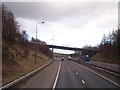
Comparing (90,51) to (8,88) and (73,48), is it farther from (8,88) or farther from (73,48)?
(8,88)

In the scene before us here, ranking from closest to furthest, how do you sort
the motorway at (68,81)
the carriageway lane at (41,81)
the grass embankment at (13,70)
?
the carriageway lane at (41,81)
the motorway at (68,81)
the grass embankment at (13,70)

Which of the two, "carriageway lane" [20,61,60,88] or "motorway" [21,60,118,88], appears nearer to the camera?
"carriageway lane" [20,61,60,88]

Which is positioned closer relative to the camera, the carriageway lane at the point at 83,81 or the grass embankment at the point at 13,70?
the carriageway lane at the point at 83,81

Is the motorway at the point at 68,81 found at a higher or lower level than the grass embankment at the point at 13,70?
lower

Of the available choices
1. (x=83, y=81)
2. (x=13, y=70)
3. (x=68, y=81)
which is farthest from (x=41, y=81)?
(x=13, y=70)

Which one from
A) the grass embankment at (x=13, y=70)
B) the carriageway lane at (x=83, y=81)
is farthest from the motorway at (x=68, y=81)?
the grass embankment at (x=13, y=70)

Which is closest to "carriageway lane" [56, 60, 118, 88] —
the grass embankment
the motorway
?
the motorway

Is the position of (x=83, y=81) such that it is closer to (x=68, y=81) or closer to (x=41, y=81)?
(x=68, y=81)

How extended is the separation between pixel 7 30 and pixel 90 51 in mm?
124109

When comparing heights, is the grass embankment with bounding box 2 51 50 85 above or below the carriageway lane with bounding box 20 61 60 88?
above

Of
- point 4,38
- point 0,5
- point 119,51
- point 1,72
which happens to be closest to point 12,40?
point 4,38

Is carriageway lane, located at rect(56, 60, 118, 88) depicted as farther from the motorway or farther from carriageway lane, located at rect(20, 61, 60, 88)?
carriageway lane, located at rect(20, 61, 60, 88)

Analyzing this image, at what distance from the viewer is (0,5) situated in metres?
36.7

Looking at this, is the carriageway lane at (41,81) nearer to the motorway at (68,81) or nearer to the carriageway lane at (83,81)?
the motorway at (68,81)
